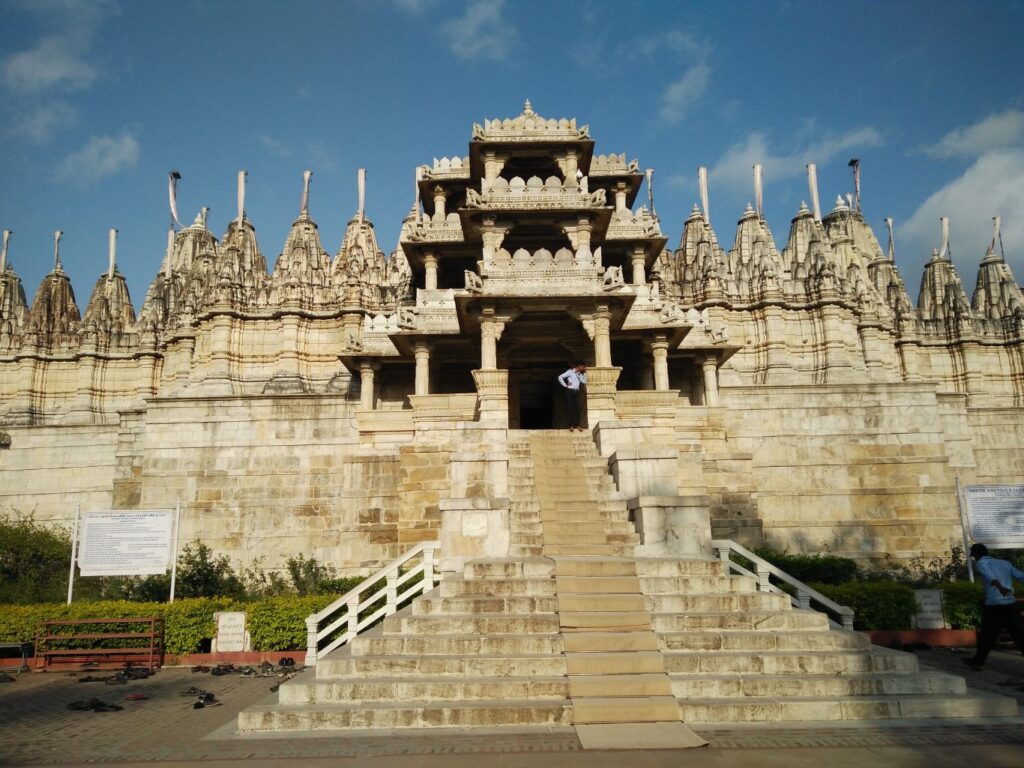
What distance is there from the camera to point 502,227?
26109 millimetres

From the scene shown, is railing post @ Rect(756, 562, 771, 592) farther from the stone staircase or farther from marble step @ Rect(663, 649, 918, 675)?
marble step @ Rect(663, 649, 918, 675)

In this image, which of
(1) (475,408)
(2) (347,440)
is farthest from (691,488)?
(2) (347,440)

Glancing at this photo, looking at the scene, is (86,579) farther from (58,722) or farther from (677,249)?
(677,249)

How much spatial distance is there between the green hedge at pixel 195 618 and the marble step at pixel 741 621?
325 inches

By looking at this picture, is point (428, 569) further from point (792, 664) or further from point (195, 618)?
point (792, 664)

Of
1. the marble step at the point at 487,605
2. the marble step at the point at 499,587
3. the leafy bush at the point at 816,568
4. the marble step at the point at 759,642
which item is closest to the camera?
the marble step at the point at 759,642

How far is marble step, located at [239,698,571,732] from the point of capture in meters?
8.03

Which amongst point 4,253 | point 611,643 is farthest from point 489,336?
point 4,253

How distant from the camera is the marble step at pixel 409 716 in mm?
8031

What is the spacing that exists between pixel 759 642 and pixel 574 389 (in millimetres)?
12745

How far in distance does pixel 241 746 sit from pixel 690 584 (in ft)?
21.5

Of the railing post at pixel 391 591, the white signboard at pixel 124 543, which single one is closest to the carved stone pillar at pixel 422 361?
the white signboard at pixel 124 543

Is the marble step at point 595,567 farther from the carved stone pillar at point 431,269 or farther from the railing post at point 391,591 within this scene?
the carved stone pillar at point 431,269

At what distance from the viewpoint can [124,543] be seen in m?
16.2
